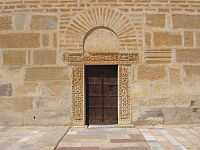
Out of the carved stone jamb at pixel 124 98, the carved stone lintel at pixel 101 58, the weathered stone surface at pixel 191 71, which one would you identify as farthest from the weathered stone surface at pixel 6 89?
the weathered stone surface at pixel 191 71

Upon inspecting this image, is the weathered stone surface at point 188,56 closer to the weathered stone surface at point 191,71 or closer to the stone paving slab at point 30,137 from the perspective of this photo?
the weathered stone surface at point 191,71

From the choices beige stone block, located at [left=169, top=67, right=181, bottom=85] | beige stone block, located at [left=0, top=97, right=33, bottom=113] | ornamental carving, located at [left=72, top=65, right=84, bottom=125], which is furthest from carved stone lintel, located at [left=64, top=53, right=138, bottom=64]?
beige stone block, located at [left=0, top=97, right=33, bottom=113]

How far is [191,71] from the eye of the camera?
27.0ft

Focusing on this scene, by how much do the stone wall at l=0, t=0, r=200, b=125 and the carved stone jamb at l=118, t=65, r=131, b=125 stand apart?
0.42ft

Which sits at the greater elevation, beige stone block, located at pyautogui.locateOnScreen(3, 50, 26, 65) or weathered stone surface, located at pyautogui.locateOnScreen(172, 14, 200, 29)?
weathered stone surface, located at pyautogui.locateOnScreen(172, 14, 200, 29)

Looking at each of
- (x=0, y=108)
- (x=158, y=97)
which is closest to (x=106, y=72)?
(x=158, y=97)

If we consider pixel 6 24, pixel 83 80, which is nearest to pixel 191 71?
pixel 83 80

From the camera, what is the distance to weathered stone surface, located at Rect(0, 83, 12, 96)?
8.26m

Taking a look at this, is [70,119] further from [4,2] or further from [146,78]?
[4,2]

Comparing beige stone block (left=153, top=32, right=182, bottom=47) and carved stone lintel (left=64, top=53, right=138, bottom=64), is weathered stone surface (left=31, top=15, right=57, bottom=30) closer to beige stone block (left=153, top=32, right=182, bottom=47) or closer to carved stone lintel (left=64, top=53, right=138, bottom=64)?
carved stone lintel (left=64, top=53, right=138, bottom=64)

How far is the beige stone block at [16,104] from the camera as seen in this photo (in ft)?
26.9

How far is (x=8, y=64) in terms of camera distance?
8281 millimetres

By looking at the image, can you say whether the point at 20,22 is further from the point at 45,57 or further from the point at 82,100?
the point at 82,100

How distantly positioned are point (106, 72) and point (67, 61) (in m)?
0.92
